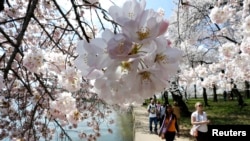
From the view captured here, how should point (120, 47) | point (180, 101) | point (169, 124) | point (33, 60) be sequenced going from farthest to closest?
point (180, 101)
point (169, 124)
point (33, 60)
point (120, 47)

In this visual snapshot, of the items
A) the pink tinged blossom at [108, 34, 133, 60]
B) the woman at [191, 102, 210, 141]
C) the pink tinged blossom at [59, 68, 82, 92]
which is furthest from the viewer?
the woman at [191, 102, 210, 141]

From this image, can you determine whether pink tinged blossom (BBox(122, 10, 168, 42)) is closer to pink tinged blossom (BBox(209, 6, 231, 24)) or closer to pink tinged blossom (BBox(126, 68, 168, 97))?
pink tinged blossom (BBox(126, 68, 168, 97))

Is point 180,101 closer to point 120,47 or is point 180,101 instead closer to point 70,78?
point 70,78

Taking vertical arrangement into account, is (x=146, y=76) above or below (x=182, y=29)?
below

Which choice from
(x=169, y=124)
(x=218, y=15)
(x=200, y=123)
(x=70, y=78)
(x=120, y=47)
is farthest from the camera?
(x=169, y=124)

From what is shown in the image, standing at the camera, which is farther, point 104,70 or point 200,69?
point 200,69

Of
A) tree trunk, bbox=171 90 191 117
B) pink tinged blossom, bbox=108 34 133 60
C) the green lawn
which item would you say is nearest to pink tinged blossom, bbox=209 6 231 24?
pink tinged blossom, bbox=108 34 133 60

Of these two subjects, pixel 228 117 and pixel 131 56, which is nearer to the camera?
pixel 131 56

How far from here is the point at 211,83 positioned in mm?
12227

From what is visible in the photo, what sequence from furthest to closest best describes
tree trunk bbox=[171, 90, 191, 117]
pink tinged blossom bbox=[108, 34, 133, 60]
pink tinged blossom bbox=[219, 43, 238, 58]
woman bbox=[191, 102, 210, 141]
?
tree trunk bbox=[171, 90, 191, 117] → pink tinged blossom bbox=[219, 43, 238, 58] → woman bbox=[191, 102, 210, 141] → pink tinged blossom bbox=[108, 34, 133, 60]

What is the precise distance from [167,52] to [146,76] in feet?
0.29

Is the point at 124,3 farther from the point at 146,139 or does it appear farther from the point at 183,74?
the point at 183,74

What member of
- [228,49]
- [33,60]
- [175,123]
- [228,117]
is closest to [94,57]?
[33,60]

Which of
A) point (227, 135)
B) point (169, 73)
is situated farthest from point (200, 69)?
point (169, 73)
